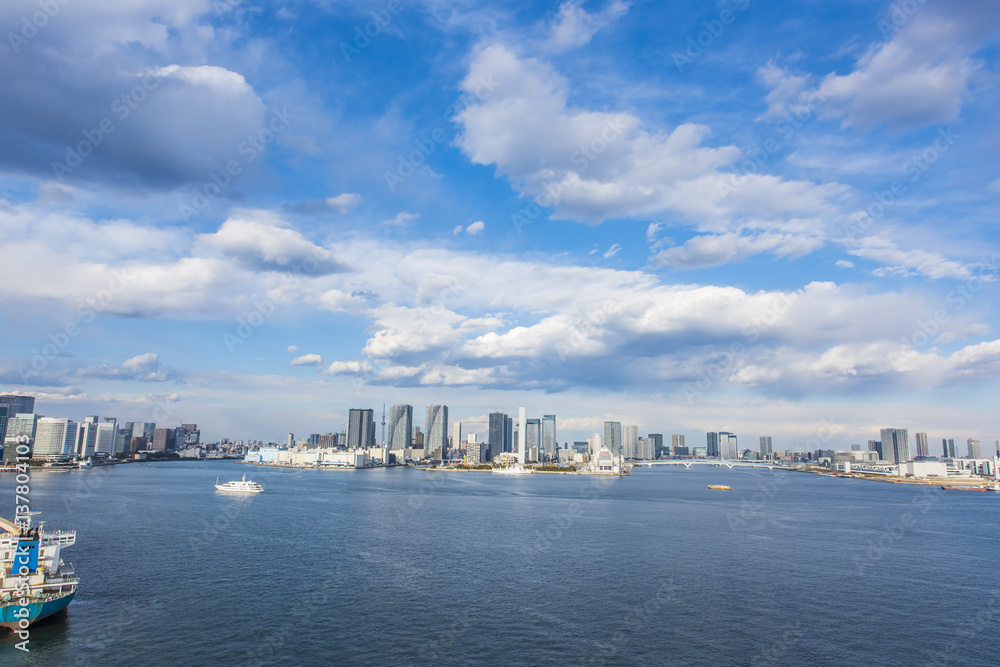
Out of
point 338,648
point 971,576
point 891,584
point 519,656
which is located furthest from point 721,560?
point 338,648

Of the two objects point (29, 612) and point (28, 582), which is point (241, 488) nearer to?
point (28, 582)

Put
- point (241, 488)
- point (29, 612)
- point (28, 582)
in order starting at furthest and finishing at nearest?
point (241, 488)
point (28, 582)
point (29, 612)

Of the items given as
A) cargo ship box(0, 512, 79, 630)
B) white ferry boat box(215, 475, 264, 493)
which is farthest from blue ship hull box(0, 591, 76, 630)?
white ferry boat box(215, 475, 264, 493)

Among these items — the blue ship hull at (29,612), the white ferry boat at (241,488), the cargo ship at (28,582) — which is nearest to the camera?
the blue ship hull at (29,612)

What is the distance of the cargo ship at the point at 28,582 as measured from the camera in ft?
89.2

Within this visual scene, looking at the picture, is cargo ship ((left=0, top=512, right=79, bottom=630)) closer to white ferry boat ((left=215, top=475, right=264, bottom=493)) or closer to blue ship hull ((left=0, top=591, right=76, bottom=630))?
blue ship hull ((left=0, top=591, right=76, bottom=630))

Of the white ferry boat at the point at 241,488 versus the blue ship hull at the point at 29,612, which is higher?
the blue ship hull at the point at 29,612

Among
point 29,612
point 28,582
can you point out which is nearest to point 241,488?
point 28,582

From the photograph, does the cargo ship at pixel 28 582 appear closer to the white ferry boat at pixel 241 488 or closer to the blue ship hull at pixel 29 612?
the blue ship hull at pixel 29 612

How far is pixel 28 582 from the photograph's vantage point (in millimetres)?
28406

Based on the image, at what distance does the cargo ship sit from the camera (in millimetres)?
27203

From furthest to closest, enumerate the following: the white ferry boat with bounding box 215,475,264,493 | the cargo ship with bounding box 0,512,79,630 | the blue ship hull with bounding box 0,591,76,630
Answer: the white ferry boat with bounding box 215,475,264,493 → the cargo ship with bounding box 0,512,79,630 → the blue ship hull with bounding box 0,591,76,630

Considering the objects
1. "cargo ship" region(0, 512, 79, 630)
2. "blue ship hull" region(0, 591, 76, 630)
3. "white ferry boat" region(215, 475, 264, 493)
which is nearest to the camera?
"blue ship hull" region(0, 591, 76, 630)

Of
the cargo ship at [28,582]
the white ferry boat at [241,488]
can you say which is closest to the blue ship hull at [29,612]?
the cargo ship at [28,582]
